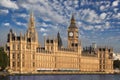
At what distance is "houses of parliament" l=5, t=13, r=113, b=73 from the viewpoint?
134 metres

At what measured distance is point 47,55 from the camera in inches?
6033

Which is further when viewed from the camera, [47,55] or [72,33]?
[72,33]

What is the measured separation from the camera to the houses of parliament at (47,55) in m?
134

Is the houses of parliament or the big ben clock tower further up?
the big ben clock tower

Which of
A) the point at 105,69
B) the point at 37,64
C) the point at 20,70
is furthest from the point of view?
the point at 105,69

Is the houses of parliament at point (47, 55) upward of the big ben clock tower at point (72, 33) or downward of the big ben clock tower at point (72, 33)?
downward

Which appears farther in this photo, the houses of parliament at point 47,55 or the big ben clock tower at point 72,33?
the big ben clock tower at point 72,33

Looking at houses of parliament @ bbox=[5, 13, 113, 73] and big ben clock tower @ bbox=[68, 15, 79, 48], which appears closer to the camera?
houses of parliament @ bbox=[5, 13, 113, 73]

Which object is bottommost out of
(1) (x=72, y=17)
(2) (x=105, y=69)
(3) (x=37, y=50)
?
(2) (x=105, y=69)

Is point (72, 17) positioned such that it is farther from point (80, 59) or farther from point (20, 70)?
point (20, 70)

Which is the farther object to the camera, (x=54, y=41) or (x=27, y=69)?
(x=54, y=41)

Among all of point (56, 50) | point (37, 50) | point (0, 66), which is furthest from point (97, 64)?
point (0, 66)

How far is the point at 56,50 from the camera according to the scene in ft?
526

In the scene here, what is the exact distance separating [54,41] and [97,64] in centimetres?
4796
